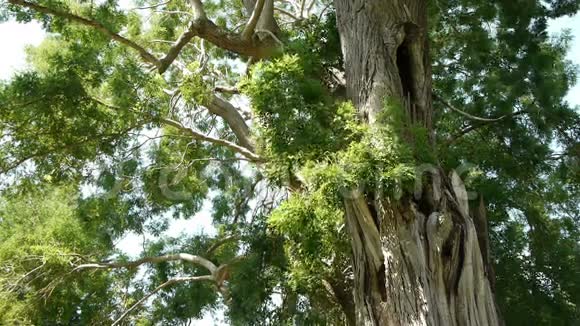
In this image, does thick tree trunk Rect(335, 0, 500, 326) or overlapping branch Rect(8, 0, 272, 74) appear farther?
overlapping branch Rect(8, 0, 272, 74)

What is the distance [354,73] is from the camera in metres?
4.19

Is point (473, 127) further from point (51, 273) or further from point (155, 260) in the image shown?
point (51, 273)

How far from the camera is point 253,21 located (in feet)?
15.7

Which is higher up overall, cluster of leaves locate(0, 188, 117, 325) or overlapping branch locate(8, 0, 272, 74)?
overlapping branch locate(8, 0, 272, 74)

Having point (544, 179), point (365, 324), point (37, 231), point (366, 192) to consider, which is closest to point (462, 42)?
point (544, 179)

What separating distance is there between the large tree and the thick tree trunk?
12 mm

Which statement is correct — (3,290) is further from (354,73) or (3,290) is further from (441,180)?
(441,180)

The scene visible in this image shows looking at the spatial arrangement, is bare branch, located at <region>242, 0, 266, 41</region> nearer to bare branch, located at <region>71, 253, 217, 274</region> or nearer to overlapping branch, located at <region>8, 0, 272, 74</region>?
overlapping branch, located at <region>8, 0, 272, 74</region>

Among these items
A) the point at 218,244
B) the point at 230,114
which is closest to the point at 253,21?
the point at 230,114

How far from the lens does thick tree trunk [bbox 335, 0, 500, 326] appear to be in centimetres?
322

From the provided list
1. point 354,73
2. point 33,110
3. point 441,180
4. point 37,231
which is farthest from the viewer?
point 37,231

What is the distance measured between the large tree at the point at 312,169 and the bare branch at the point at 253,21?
0.07 feet

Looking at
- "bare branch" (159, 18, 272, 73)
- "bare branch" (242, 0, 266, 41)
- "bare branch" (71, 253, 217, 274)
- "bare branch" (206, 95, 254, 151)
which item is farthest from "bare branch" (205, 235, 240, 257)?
"bare branch" (242, 0, 266, 41)

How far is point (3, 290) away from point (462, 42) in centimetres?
525
